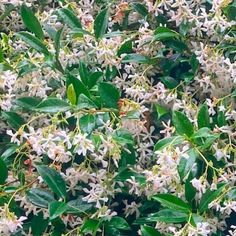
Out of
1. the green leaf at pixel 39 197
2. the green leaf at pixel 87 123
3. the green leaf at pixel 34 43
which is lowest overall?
the green leaf at pixel 39 197

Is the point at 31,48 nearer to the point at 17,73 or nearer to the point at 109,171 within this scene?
the point at 17,73

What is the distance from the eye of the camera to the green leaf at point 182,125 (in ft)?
4.23

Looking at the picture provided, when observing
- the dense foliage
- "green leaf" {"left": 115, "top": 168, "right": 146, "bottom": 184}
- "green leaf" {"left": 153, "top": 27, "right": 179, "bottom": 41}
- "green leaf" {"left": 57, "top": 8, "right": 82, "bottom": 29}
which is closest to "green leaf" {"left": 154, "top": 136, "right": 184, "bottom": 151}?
the dense foliage

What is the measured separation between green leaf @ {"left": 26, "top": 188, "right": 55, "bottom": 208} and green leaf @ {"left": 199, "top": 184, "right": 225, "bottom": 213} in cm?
34

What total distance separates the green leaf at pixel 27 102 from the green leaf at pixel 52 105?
6.4 inches

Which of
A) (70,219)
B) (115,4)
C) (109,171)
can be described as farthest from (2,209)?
(115,4)

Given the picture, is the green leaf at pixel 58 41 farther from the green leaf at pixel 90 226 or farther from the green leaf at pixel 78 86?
the green leaf at pixel 90 226

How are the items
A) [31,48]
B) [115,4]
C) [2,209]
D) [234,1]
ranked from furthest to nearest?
[115,4]
[31,48]
[234,1]
[2,209]

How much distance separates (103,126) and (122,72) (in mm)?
313

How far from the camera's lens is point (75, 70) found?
152 cm

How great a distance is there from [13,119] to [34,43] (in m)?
0.19

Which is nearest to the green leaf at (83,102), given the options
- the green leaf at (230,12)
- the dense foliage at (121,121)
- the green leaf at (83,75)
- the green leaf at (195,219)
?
the dense foliage at (121,121)

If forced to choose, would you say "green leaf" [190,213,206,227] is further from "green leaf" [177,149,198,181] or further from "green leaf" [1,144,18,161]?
"green leaf" [1,144,18,161]

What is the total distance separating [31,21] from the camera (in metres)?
1.55
